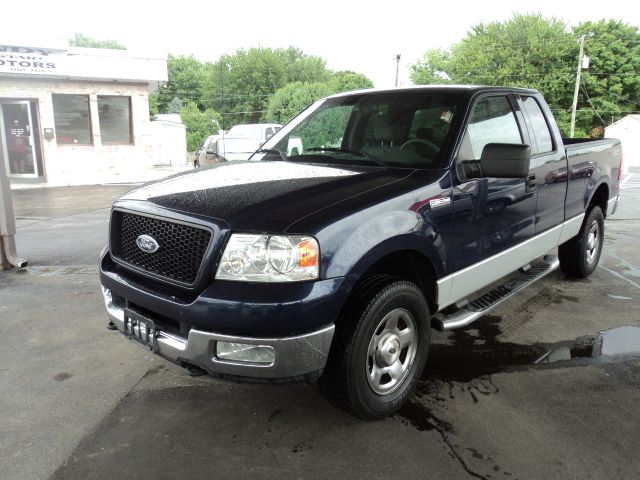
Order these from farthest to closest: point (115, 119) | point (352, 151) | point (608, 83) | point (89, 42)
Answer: point (89, 42)
point (608, 83)
point (115, 119)
point (352, 151)

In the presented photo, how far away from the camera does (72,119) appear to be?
19562 millimetres

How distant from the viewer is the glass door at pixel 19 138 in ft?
61.5

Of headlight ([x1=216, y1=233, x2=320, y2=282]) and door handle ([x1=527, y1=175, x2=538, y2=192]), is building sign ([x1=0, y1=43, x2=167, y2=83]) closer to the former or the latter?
door handle ([x1=527, y1=175, x2=538, y2=192])

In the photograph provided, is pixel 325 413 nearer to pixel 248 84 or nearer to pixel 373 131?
pixel 373 131

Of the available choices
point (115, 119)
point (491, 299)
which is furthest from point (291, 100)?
point (491, 299)

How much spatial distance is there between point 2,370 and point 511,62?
175 ft

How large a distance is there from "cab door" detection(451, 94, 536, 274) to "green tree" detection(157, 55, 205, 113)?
7391cm

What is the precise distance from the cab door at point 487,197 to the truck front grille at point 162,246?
1.58 m

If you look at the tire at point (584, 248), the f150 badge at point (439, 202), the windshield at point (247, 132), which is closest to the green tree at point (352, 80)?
the windshield at point (247, 132)

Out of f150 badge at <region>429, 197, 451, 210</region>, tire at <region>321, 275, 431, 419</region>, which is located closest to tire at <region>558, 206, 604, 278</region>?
f150 badge at <region>429, 197, 451, 210</region>

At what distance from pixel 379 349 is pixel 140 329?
4.25 feet

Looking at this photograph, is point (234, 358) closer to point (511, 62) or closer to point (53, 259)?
point (53, 259)

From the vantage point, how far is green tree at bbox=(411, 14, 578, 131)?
47438 mm

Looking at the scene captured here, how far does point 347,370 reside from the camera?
2.61 meters
